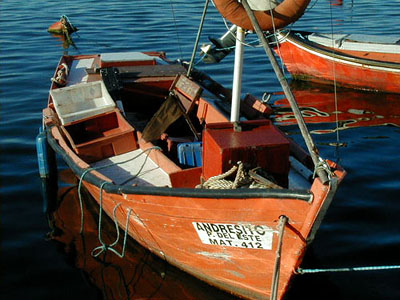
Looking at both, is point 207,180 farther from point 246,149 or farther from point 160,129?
point 160,129

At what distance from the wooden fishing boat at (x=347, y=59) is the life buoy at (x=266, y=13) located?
7631 millimetres

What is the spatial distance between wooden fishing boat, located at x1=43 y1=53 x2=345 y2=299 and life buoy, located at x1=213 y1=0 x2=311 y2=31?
123cm

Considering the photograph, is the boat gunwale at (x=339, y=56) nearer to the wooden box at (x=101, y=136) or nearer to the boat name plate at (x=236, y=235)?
the wooden box at (x=101, y=136)

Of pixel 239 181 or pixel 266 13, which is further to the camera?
pixel 266 13

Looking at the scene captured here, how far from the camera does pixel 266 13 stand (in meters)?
6.03

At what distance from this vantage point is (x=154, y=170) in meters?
7.69

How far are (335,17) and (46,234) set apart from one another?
64.6ft

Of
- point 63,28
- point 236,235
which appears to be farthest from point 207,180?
point 63,28

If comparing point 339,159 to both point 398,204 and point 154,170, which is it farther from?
point 154,170

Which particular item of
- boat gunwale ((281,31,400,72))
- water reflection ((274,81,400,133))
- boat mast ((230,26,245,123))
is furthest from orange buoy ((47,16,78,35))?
boat mast ((230,26,245,123))

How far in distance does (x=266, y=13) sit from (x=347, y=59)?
8.63 metres

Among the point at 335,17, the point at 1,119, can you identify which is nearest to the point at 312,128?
the point at 1,119

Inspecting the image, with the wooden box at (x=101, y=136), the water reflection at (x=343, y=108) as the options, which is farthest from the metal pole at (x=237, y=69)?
the water reflection at (x=343, y=108)

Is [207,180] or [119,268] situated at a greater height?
[207,180]
